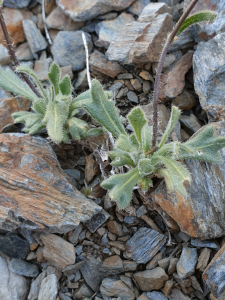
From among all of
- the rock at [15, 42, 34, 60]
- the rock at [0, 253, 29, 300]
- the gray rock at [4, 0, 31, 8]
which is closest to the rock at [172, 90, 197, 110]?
the rock at [15, 42, 34, 60]

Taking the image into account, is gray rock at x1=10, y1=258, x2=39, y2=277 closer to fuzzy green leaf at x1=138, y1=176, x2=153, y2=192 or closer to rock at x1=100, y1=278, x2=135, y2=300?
rock at x1=100, y1=278, x2=135, y2=300

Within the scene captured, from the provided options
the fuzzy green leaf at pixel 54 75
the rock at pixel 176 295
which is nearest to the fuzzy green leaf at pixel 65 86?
the fuzzy green leaf at pixel 54 75

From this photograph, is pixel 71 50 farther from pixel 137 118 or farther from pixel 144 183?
pixel 144 183

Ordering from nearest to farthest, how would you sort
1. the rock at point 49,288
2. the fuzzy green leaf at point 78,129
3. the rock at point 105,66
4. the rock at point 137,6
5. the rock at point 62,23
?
the rock at point 49,288 < the fuzzy green leaf at point 78,129 < the rock at point 105,66 < the rock at point 137,6 < the rock at point 62,23

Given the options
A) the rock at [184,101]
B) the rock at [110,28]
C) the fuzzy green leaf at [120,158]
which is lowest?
the fuzzy green leaf at [120,158]

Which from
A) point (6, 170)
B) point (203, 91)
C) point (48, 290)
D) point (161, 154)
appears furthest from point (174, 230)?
point (6, 170)

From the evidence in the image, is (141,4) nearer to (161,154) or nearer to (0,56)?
(0,56)

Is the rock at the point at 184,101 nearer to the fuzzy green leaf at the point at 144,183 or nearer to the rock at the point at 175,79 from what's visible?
the rock at the point at 175,79
